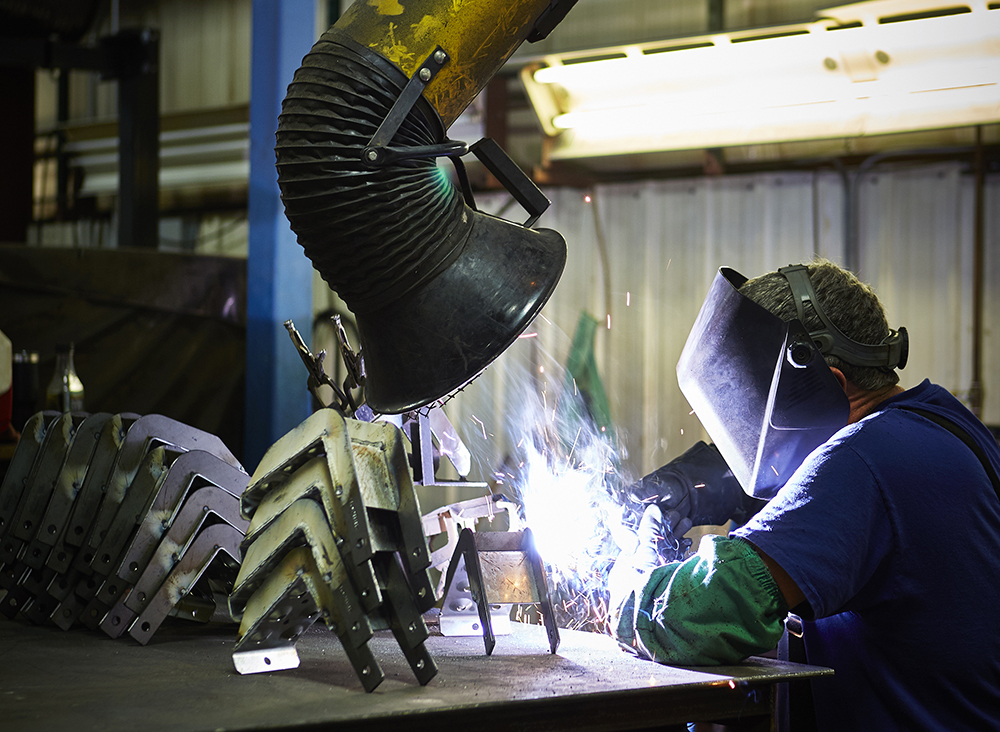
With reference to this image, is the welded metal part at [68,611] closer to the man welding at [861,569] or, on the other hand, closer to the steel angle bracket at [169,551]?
the steel angle bracket at [169,551]

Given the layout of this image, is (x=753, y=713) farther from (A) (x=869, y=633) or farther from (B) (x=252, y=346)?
(B) (x=252, y=346)

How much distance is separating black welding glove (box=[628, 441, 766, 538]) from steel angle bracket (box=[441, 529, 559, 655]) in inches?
24.1

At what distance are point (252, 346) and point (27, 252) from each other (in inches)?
59.7

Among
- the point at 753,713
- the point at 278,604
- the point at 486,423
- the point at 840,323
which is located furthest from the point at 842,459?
the point at 486,423

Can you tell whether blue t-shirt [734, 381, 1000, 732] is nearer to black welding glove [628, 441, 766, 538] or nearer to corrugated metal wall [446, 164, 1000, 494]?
black welding glove [628, 441, 766, 538]

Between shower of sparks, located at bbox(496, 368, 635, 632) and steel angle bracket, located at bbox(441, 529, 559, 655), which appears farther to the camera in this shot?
shower of sparks, located at bbox(496, 368, 635, 632)

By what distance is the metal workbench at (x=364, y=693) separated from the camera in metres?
1.37

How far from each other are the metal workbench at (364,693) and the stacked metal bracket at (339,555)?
0.07 meters

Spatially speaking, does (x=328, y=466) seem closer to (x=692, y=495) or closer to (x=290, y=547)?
(x=290, y=547)

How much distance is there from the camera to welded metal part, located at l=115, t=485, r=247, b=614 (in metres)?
2.11

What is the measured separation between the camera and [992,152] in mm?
4789

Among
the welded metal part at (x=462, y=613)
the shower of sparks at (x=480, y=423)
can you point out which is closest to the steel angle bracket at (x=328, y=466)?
the welded metal part at (x=462, y=613)

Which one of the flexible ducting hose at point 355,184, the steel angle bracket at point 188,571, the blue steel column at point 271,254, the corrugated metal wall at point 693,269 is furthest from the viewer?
the corrugated metal wall at point 693,269

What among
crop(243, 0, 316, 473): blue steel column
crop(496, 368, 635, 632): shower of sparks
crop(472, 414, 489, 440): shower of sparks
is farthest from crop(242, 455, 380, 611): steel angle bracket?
crop(472, 414, 489, 440): shower of sparks
